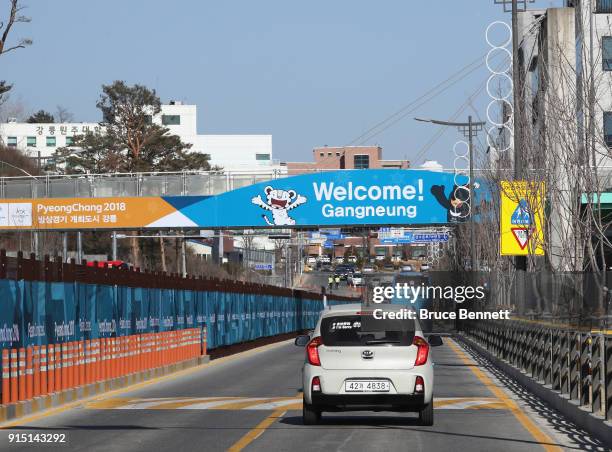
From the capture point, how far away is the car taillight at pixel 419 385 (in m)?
16.6

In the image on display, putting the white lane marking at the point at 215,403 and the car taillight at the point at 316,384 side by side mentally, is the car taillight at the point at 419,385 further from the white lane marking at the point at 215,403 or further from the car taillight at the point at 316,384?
the white lane marking at the point at 215,403

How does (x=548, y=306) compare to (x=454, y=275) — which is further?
(x=454, y=275)

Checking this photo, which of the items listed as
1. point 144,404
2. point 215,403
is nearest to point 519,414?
point 215,403

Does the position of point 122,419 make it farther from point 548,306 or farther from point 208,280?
point 208,280

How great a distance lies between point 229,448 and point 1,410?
4932mm

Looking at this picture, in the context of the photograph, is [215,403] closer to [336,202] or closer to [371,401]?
[371,401]

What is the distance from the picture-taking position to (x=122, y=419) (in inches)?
733

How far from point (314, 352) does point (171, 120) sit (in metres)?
142

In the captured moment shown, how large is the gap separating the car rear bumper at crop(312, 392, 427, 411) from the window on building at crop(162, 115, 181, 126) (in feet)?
459

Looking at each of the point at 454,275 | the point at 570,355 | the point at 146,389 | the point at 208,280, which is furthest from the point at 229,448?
the point at 454,275

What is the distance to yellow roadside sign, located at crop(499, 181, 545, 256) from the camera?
1483 inches

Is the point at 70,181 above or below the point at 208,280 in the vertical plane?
above

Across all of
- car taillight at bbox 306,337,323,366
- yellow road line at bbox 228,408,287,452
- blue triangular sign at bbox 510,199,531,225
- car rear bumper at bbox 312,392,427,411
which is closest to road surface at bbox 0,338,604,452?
yellow road line at bbox 228,408,287,452

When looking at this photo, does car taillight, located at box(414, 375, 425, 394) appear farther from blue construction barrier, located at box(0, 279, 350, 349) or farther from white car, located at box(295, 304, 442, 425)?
blue construction barrier, located at box(0, 279, 350, 349)
